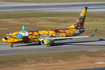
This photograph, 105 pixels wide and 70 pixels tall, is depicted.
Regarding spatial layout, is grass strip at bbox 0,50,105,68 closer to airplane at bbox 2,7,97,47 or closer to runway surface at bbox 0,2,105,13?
airplane at bbox 2,7,97,47

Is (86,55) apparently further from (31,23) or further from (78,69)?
(31,23)

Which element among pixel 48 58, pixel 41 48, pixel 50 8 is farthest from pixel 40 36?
pixel 50 8

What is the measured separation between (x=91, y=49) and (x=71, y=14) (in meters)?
61.1

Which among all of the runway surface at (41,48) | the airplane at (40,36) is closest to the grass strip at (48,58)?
the runway surface at (41,48)

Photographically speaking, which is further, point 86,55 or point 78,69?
point 86,55

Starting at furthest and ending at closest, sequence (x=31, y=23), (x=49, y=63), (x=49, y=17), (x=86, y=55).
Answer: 1. (x=49, y=17)
2. (x=31, y=23)
3. (x=86, y=55)
4. (x=49, y=63)

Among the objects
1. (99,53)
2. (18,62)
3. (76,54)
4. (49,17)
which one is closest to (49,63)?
(18,62)

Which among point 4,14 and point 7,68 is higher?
point 4,14

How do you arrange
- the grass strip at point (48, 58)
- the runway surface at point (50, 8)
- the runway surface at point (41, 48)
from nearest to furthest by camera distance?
the grass strip at point (48, 58) < the runway surface at point (41, 48) < the runway surface at point (50, 8)

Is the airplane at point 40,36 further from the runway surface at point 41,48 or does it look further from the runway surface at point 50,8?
the runway surface at point 50,8

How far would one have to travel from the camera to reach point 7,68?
3688 cm

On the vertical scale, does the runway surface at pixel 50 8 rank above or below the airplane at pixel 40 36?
above

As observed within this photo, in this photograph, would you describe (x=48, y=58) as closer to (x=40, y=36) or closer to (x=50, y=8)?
(x=40, y=36)

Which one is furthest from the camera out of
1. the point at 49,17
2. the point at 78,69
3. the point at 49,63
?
the point at 49,17
